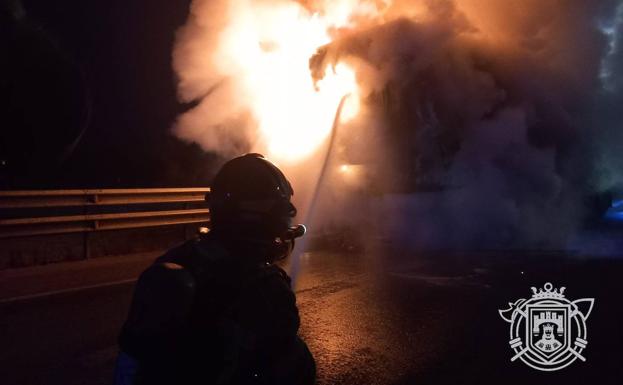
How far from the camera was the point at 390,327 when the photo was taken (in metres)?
5.09

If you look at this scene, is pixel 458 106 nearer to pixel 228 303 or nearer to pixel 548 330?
pixel 548 330

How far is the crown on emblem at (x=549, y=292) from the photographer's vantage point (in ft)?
21.5

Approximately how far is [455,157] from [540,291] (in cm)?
672

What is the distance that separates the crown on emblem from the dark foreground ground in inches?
4.6

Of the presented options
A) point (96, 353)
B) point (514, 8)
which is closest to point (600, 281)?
point (96, 353)

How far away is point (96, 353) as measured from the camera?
429 centimetres

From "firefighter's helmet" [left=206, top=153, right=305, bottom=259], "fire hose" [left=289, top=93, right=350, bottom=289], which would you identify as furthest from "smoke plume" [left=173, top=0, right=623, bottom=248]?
"firefighter's helmet" [left=206, top=153, right=305, bottom=259]

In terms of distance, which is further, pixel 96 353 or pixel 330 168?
pixel 330 168

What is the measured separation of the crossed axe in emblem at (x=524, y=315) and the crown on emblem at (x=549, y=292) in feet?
1.28

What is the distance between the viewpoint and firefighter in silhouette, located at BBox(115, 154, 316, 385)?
1202mm

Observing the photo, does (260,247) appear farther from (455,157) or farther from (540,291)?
(455,157)

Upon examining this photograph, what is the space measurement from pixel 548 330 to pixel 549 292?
86.9 inches

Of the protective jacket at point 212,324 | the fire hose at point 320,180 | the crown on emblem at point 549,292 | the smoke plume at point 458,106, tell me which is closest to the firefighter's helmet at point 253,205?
the protective jacket at point 212,324

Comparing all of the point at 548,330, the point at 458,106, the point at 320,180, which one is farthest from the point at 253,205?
the point at 458,106
